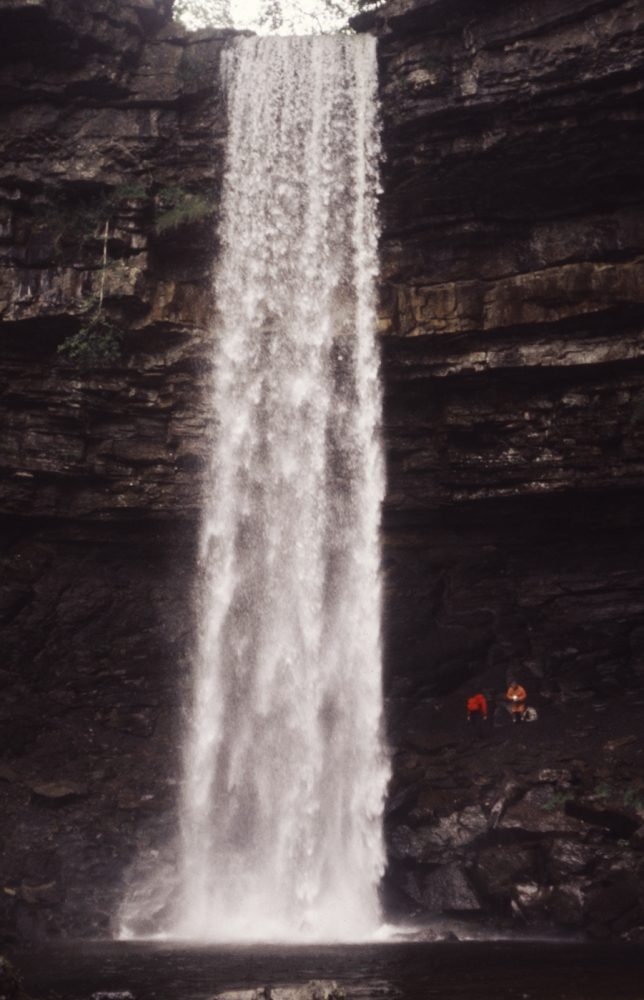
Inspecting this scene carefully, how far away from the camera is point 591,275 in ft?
64.0

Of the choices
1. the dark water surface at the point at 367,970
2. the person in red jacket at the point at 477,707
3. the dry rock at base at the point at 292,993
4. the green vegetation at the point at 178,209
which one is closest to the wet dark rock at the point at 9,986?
the dark water surface at the point at 367,970

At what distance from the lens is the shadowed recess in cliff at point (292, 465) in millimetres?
19094

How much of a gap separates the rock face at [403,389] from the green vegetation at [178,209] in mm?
71

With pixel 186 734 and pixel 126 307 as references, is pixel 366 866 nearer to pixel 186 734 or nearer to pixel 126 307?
pixel 186 734

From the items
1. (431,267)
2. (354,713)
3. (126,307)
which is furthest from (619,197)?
(354,713)

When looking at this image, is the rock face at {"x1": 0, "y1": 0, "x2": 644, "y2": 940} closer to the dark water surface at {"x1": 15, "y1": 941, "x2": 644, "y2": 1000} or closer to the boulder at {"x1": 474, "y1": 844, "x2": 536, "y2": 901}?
the boulder at {"x1": 474, "y1": 844, "x2": 536, "y2": 901}

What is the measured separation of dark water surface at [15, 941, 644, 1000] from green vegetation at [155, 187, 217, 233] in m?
14.6

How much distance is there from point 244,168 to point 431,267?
16.5ft

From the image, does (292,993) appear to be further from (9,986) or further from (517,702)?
(517,702)

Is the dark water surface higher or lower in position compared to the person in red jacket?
lower

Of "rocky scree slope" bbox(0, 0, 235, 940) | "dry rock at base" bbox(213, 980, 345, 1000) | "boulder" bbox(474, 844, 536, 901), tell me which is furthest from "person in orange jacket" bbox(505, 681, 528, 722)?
"dry rock at base" bbox(213, 980, 345, 1000)

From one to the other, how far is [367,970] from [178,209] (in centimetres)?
1604

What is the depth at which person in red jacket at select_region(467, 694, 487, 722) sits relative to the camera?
2034 centimetres

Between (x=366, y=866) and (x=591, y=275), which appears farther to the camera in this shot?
(x=591, y=275)
